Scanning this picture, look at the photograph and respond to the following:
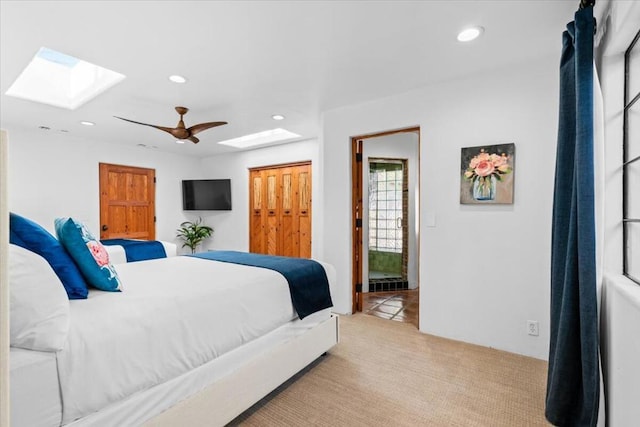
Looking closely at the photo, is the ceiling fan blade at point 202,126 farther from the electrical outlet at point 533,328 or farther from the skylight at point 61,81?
the electrical outlet at point 533,328

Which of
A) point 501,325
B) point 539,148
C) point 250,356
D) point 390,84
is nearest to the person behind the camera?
point 250,356

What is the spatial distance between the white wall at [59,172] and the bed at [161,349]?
3.47 m

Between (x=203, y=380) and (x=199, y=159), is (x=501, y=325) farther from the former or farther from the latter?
(x=199, y=159)

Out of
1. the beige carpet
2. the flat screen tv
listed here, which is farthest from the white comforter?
the flat screen tv

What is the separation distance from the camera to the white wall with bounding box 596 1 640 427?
3.86 feet

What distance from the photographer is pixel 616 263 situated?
1.58 meters

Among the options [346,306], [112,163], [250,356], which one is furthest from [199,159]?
[250,356]

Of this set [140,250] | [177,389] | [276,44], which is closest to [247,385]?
[177,389]

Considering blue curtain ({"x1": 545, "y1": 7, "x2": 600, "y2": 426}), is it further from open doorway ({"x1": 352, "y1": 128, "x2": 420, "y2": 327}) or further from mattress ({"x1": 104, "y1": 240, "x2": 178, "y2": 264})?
mattress ({"x1": 104, "y1": 240, "x2": 178, "y2": 264})

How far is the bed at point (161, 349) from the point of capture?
1.06m

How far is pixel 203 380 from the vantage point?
5.02 ft

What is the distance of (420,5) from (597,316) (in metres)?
1.90

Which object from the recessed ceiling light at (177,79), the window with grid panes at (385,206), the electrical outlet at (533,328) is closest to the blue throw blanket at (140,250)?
the recessed ceiling light at (177,79)

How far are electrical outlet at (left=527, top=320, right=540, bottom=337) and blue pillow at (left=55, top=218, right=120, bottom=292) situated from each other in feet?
9.59
